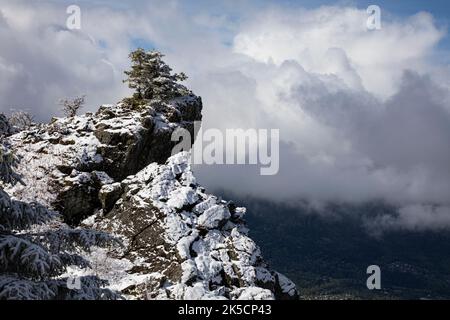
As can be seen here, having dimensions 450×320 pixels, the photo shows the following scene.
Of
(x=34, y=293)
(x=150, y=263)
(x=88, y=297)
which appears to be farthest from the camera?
(x=150, y=263)

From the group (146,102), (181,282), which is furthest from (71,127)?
(181,282)

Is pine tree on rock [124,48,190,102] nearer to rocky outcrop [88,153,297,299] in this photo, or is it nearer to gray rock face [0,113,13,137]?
rocky outcrop [88,153,297,299]

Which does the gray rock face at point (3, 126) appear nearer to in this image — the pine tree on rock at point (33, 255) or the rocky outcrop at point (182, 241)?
the pine tree on rock at point (33, 255)

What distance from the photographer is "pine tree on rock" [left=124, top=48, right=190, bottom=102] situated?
61.2 metres

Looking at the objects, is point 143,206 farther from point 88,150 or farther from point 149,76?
point 149,76

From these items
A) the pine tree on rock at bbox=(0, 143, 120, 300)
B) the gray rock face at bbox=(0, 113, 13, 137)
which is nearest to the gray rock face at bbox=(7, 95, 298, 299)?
the pine tree on rock at bbox=(0, 143, 120, 300)

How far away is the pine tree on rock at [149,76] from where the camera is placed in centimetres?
6116

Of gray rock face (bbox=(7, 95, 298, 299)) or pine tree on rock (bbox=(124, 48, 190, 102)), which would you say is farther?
pine tree on rock (bbox=(124, 48, 190, 102))

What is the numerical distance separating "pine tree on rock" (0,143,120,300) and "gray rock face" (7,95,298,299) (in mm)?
18573

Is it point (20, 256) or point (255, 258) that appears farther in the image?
point (255, 258)

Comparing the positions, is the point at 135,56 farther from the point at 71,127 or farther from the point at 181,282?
the point at 181,282

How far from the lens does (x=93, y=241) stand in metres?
16.2

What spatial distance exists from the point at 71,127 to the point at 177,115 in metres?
14.1

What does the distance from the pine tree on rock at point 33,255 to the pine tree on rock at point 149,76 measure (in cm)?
4591
